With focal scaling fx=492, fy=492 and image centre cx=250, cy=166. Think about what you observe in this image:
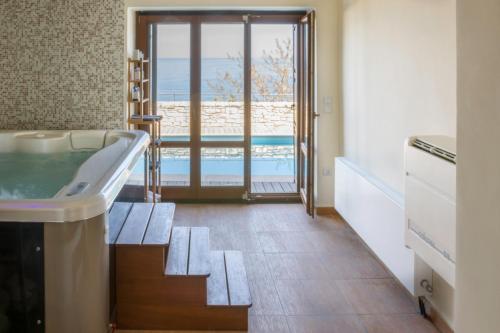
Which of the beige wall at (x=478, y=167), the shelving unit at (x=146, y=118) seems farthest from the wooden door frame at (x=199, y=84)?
the beige wall at (x=478, y=167)

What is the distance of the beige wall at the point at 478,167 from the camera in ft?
2.57

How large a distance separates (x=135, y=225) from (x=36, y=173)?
1.27 m

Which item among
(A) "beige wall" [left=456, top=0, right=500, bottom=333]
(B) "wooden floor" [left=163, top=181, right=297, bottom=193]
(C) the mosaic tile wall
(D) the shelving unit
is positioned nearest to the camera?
(A) "beige wall" [left=456, top=0, right=500, bottom=333]

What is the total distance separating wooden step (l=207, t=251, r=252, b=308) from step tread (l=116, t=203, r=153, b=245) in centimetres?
47

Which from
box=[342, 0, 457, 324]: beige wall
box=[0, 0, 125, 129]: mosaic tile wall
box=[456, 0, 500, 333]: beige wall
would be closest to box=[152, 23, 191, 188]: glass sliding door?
box=[0, 0, 125, 129]: mosaic tile wall

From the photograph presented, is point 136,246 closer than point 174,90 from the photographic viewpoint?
Yes

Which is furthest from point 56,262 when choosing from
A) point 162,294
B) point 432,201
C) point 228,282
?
point 432,201

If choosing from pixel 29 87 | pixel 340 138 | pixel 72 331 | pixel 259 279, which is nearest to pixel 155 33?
pixel 29 87

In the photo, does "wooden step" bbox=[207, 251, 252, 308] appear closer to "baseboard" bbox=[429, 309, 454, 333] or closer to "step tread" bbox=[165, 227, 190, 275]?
"step tread" bbox=[165, 227, 190, 275]

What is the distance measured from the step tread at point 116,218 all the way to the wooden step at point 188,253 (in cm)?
30

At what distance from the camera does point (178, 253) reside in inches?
107

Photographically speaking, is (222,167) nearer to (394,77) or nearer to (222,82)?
(222,82)

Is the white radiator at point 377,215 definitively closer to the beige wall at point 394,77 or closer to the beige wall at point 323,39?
the beige wall at point 394,77

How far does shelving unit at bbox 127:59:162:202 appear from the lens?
471 centimetres
